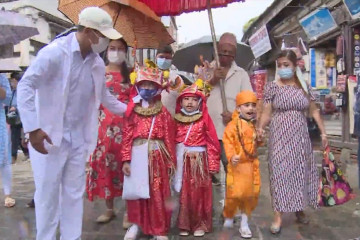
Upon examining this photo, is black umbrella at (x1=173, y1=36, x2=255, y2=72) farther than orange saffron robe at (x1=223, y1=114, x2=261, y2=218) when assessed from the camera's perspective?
Yes

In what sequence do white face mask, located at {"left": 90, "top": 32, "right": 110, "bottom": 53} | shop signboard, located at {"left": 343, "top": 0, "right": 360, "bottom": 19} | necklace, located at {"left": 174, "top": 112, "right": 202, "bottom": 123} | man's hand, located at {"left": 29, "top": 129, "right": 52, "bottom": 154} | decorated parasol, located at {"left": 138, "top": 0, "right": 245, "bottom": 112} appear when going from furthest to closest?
shop signboard, located at {"left": 343, "top": 0, "right": 360, "bottom": 19}, decorated parasol, located at {"left": 138, "top": 0, "right": 245, "bottom": 112}, necklace, located at {"left": 174, "top": 112, "right": 202, "bottom": 123}, white face mask, located at {"left": 90, "top": 32, "right": 110, "bottom": 53}, man's hand, located at {"left": 29, "top": 129, "right": 52, "bottom": 154}

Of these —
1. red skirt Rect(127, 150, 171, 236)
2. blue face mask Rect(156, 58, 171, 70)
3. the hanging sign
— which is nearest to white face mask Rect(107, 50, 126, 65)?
blue face mask Rect(156, 58, 171, 70)

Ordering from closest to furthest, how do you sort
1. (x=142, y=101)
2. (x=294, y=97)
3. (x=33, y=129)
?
(x=33, y=129) → (x=142, y=101) → (x=294, y=97)

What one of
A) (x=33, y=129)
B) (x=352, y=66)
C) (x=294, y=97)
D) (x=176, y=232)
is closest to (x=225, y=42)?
(x=294, y=97)

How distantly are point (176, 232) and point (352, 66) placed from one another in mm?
6071

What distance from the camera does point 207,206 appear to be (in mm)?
4148

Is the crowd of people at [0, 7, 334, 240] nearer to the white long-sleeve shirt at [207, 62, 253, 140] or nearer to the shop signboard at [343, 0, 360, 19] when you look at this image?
the white long-sleeve shirt at [207, 62, 253, 140]

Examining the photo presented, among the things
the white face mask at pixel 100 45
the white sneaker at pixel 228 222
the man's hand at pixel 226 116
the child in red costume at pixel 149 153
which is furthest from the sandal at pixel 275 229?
the white face mask at pixel 100 45

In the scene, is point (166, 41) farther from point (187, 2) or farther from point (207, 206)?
point (207, 206)

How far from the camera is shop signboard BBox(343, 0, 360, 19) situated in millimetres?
7703

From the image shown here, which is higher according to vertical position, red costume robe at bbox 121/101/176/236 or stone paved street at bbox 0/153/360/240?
red costume robe at bbox 121/101/176/236

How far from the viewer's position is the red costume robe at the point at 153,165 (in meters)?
3.88

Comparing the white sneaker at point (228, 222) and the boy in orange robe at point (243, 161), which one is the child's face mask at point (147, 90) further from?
the white sneaker at point (228, 222)

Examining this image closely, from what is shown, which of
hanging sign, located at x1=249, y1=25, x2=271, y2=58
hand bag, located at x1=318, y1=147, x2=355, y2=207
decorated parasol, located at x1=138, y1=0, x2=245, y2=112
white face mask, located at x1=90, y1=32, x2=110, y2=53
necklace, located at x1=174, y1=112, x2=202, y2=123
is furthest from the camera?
hanging sign, located at x1=249, y1=25, x2=271, y2=58
